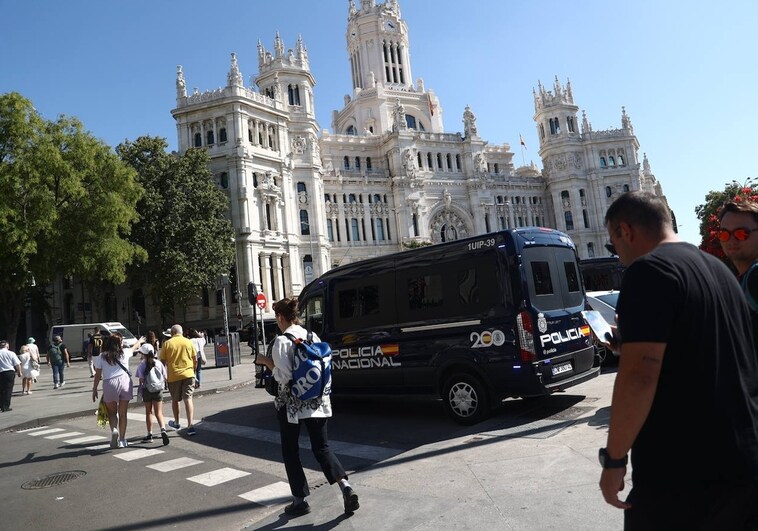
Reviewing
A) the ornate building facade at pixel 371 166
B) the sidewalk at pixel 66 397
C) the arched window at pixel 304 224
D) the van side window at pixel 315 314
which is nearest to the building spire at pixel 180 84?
the ornate building facade at pixel 371 166

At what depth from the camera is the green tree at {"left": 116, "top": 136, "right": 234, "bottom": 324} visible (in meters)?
→ 38.3

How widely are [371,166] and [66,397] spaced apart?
53534 mm

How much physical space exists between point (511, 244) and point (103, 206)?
3037cm

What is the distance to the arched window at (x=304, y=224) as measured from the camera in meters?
54.4

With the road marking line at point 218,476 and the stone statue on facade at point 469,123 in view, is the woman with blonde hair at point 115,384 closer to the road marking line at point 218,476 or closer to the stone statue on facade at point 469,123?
the road marking line at point 218,476

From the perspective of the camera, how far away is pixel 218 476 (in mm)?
6797

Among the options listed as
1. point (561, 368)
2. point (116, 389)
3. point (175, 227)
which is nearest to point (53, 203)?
point (175, 227)

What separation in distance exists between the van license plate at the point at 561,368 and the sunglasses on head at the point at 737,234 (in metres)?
4.63

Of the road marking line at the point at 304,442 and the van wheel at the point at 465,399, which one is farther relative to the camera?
the van wheel at the point at 465,399

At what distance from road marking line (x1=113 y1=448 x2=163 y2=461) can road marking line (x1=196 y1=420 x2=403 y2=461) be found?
133cm

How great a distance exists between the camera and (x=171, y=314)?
137 ft

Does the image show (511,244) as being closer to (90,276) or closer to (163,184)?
(90,276)

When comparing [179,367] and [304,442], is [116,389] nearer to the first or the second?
[179,367]

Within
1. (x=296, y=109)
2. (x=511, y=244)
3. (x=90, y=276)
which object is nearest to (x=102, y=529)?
(x=511, y=244)
